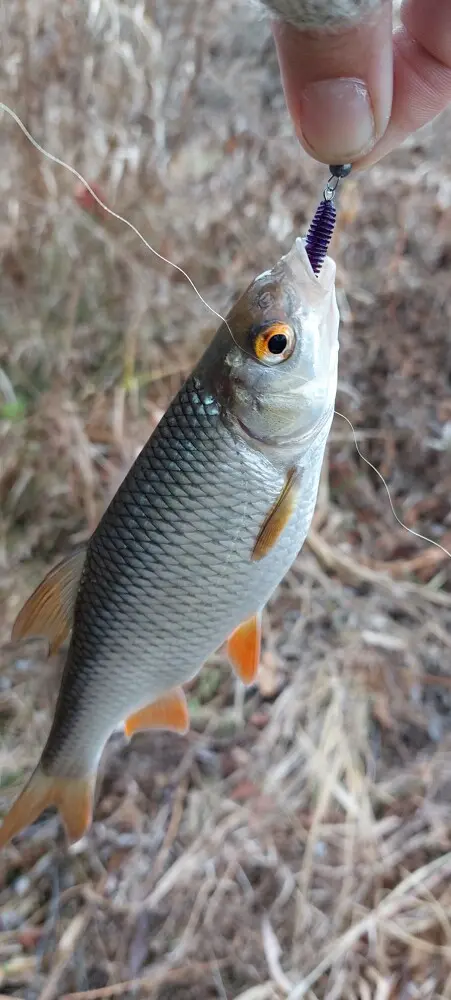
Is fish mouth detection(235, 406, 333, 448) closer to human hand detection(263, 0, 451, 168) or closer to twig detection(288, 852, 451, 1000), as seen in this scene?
human hand detection(263, 0, 451, 168)

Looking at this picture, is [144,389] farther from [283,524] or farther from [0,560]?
[283,524]

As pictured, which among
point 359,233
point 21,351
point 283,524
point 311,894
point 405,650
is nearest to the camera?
point 283,524

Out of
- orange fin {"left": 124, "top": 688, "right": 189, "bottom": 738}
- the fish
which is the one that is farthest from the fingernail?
orange fin {"left": 124, "top": 688, "right": 189, "bottom": 738}

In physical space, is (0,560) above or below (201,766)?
above

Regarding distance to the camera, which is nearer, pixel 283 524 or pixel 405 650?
pixel 283 524

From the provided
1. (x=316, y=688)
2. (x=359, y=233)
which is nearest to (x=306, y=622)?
(x=316, y=688)

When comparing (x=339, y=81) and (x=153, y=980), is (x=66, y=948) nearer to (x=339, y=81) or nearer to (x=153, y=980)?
(x=153, y=980)
